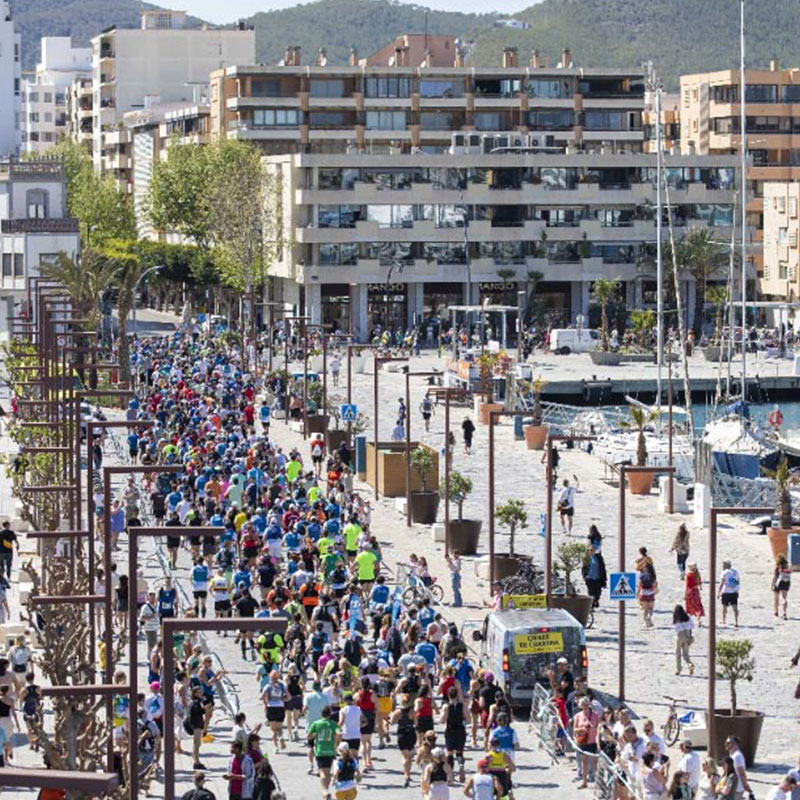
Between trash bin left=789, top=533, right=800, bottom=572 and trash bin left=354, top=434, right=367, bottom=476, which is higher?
trash bin left=354, top=434, right=367, bottom=476

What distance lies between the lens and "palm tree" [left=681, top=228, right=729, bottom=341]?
109188mm

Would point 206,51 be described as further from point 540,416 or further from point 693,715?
point 693,715

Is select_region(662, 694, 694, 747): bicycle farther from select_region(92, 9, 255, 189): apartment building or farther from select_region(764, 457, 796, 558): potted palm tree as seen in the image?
select_region(92, 9, 255, 189): apartment building

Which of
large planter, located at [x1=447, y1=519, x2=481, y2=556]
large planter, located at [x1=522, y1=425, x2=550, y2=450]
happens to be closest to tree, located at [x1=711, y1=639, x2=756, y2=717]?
large planter, located at [x1=447, y1=519, x2=481, y2=556]

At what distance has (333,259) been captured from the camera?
110 metres

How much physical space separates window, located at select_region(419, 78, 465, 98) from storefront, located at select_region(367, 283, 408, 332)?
85.7 feet

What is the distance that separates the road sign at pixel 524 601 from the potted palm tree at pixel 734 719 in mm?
4956

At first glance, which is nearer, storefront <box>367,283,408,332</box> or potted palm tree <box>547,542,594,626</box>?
potted palm tree <box>547,542,594,626</box>

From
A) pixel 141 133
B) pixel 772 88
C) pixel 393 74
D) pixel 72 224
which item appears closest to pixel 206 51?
pixel 141 133

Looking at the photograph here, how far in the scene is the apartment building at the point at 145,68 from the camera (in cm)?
17438

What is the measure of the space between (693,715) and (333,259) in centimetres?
8358

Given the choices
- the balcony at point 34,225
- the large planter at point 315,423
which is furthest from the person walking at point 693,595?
the balcony at point 34,225

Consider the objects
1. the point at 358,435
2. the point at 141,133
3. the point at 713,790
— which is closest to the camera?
the point at 713,790

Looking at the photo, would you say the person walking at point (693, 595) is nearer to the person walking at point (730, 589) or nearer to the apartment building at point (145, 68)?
the person walking at point (730, 589)
